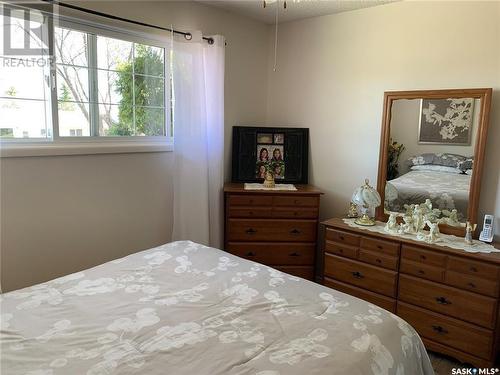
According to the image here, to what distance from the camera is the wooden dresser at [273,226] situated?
3.02m

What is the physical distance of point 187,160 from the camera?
2.91 metres

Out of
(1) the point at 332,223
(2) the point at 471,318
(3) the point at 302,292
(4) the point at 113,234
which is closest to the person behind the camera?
(3) the point at 302,292

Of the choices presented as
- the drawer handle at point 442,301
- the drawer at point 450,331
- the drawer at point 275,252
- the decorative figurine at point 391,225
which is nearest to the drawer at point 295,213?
the drawer at point 275,252

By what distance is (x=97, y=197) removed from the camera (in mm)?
2512

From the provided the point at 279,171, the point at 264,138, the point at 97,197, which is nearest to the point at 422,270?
the point at 279,171

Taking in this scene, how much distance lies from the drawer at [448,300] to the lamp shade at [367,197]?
57 cm

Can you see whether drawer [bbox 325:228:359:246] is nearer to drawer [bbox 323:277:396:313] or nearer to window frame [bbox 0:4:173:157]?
drawer [bbox 323:277:396:313]

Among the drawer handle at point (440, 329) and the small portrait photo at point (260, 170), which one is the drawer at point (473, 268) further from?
the small portrait photo at point (260, 170)

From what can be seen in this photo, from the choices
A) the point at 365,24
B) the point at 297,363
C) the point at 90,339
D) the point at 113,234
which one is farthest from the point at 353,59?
the point at 90,339

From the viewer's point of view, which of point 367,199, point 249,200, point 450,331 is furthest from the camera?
point 249,200

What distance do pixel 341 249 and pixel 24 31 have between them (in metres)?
A: 2.55

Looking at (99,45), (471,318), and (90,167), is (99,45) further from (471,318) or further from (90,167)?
(471,318)

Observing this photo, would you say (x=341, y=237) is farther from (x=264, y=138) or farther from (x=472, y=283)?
(x=264, y=138)

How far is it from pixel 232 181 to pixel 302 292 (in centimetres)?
189
